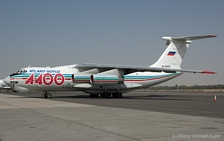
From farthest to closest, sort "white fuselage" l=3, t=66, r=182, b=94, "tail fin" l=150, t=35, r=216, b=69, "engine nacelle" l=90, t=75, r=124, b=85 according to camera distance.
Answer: "tail fin" l=150, t=35, r=216, b=69 < "engine nacelle" l=90, t=75, r=124, b=85 < "white fuselage" l=3, t=66, r=182, b=94

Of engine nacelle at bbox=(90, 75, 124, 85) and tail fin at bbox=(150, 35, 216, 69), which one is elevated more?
tail fin at bbox=(150, 35, 216, 69)

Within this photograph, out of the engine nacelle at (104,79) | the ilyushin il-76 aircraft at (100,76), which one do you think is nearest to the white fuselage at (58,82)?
the ilyushin il-76 aircraft at (100,76)

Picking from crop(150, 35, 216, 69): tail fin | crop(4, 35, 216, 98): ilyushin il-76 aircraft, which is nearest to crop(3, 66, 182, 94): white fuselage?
crop(4, 35, 216, 98): ilyushin il-76 aircraft

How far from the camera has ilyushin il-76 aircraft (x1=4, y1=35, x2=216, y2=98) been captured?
25.0 m

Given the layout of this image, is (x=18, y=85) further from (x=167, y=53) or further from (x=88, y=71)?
(x=167, y=53)

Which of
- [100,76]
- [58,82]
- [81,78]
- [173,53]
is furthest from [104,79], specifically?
[173,53]

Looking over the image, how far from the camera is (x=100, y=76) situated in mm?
25672

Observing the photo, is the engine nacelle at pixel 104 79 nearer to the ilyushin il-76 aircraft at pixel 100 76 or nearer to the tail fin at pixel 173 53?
the ilyushin il-76 aircraft at pixel 100 76

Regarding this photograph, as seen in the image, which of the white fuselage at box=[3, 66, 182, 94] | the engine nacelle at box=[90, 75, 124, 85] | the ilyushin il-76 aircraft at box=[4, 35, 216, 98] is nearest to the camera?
the white fuselage at box=[3, 66, 182, 94]

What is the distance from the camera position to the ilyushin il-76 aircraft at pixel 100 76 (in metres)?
25.0

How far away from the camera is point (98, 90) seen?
89.7 feet

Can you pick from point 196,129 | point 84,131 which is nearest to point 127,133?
point 84,131

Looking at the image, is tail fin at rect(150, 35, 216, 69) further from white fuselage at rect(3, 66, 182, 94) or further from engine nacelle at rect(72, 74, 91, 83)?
engine nacelle at rect(72, 74, 91, 83)

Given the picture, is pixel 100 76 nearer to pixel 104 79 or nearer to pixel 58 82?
pixel 104 79
